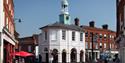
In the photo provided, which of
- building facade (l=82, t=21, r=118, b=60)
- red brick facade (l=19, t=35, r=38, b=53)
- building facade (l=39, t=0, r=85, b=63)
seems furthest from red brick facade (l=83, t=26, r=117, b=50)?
red brick facade (l=19, t=35, r=38, b=53)

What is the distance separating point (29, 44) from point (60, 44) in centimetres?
1913

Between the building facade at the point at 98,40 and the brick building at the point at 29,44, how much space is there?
12.4 m

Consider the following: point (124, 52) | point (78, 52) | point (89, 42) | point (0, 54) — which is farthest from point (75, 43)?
point (0, 54)

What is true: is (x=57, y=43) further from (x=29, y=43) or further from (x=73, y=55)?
(x=29, y=43)

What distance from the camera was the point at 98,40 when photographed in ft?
304

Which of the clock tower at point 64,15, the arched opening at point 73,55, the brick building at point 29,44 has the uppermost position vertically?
the clock tower at point 64,15

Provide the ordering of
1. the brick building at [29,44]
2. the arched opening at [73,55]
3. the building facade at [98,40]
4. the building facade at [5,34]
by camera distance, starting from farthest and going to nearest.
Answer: the building facade at [98,40] → the brick building at [29,44] → the arched opening at [73,55] → the building facade at [5,34]

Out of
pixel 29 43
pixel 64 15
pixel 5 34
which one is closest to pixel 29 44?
pixel 29 43

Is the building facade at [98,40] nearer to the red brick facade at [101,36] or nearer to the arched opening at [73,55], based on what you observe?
the red brick facade at [101,36]

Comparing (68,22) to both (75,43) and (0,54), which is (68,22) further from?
(0,54)

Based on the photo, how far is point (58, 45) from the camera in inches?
2876

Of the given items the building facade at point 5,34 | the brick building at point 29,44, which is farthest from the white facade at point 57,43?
the building facade at point 5,34

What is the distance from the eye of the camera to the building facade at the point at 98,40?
88.4 meters

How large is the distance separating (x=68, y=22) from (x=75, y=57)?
430 inches
